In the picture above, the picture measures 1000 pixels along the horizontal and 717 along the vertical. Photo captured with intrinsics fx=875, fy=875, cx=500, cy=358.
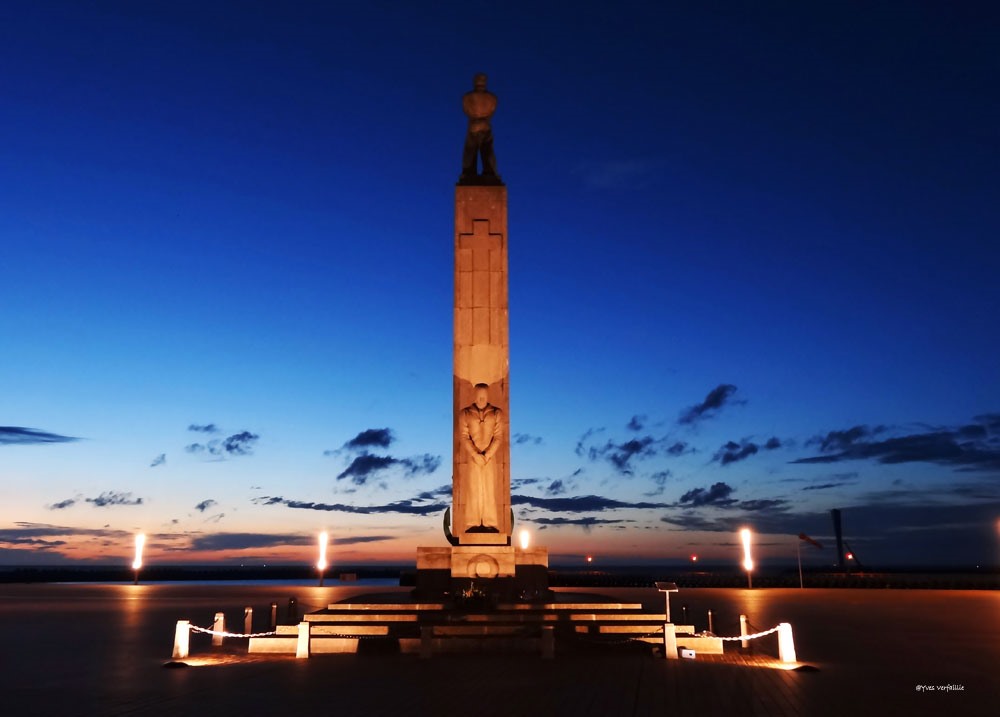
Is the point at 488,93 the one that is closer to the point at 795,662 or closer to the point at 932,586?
the point at 795,662

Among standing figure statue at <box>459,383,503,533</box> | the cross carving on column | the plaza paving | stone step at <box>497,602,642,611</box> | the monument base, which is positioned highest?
the cross carving on column

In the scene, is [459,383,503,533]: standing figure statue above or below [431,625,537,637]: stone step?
above

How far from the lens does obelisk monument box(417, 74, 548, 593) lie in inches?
969

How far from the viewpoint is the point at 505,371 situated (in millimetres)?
26047

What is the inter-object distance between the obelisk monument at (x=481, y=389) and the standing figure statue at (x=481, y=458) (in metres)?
0.03

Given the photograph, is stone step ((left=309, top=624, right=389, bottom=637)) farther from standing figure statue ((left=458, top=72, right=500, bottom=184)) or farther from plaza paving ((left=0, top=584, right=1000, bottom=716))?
standing figure statue ((left=458, top=72, right=500, bottom=184))

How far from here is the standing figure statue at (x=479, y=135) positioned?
27.5 metres

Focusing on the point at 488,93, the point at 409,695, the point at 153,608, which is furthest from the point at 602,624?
the point at 153,608

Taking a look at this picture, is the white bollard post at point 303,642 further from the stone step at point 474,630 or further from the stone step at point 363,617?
the stone step at point 474,630

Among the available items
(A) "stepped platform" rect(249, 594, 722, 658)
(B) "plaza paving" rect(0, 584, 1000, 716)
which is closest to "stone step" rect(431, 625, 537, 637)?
(A) "stepped platform" rect(249, 594, 722, 658)

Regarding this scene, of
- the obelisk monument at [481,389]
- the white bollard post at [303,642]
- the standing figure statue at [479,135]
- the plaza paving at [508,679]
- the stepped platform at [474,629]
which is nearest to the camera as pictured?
the plaza paving at [508,679]

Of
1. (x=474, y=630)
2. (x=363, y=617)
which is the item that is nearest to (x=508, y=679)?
(x=474, y=630)

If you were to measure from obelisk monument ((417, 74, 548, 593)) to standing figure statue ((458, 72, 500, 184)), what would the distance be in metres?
0.03

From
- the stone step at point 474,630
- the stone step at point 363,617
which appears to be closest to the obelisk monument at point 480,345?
the stone step at point 363,617
